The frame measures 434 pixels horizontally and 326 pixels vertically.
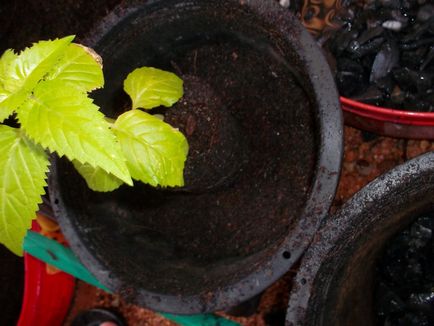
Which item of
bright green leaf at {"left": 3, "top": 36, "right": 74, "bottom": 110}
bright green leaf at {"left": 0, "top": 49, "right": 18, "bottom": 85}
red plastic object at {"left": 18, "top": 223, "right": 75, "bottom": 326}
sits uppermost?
bright green leaf at {"left": 0, "top": 49, "right": 18, "bottom": 85}

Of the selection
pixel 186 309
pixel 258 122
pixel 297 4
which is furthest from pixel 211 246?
pixel 297 4

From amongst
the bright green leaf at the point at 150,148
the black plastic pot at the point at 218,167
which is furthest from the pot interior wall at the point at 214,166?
the bright green leaf at the point at 150,148

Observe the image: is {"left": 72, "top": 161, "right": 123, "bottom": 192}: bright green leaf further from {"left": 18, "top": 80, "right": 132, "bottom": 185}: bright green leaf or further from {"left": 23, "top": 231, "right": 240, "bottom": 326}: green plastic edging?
{"left": 23, "top": 231, "right": 240, "bottom": 326}: green plastic edging

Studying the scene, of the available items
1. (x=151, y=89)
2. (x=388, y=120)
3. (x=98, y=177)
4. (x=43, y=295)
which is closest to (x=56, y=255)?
(x=43, y=295)

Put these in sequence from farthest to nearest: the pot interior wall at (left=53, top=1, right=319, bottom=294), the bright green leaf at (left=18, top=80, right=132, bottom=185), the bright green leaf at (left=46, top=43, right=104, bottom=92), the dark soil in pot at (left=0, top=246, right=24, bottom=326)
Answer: the dark soil in pot at (left=0, top=246, right=24, bottom=326) → the pot interior wall at (left=53, top=1, right=319, bottom=294) → the bright green leaf at (left=46, top=43, right=104, bottom=92) → the bright green leaf at (left=18, top=80, right=132, bottom=185)

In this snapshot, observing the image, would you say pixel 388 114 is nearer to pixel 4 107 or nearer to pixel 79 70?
pixel 79 70

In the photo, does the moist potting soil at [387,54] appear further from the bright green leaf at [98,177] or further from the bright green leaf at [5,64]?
the bright green leaf at [5,64]

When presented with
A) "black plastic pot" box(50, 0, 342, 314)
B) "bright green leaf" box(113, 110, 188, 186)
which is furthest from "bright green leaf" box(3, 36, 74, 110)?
"black plastic pot" box(50, 0, 342, 314)
